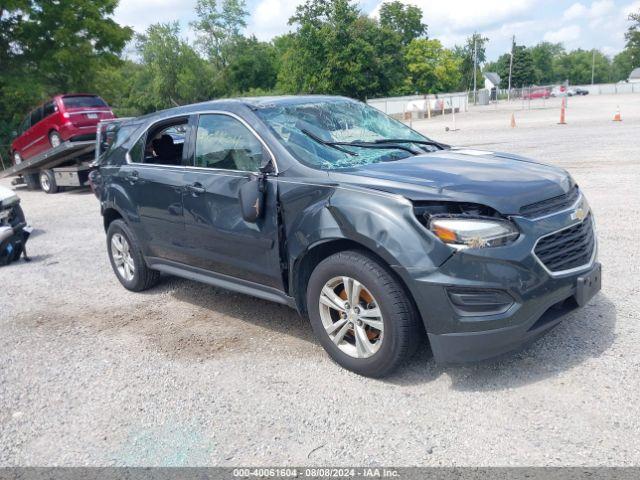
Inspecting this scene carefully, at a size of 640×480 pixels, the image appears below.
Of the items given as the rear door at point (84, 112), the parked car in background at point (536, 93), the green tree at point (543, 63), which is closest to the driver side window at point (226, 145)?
the rear door at point (84, 112)

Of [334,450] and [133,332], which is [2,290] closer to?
[133,332]

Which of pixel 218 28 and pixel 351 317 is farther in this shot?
pixel 218 28

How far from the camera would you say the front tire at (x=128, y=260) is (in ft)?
19.1

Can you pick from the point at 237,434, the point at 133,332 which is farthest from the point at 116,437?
the point at 133,332

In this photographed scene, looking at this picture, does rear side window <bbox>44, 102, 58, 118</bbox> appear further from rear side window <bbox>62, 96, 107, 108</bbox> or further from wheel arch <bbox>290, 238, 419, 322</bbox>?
wheel arch <bbox>290, 238, 419, 322</bbox>

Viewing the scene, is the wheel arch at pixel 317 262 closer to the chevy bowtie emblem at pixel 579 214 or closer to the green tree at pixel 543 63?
the chevy bowtie emblem at pixel 579 214

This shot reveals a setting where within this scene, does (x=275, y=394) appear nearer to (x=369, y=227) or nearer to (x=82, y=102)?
(x=369, y=227)

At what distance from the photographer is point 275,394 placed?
3754mm

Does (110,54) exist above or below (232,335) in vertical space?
above

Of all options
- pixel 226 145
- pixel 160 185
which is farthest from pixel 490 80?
pixel 226 145

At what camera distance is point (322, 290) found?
3.87 metres

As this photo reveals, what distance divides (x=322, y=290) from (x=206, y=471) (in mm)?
1351

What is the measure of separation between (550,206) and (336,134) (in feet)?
5.48

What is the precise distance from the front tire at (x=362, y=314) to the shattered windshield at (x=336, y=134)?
0.78 meters
